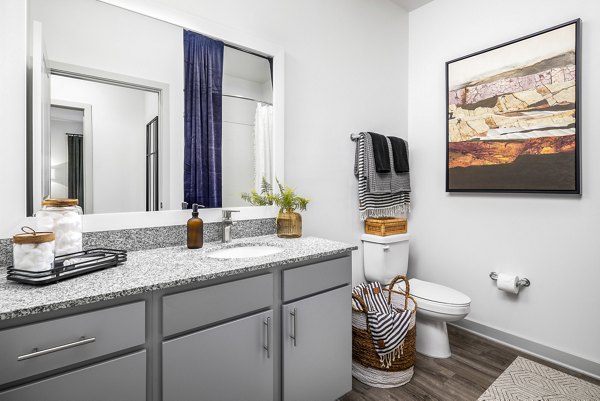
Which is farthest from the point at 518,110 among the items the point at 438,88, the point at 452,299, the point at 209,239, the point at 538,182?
the point at 209,239

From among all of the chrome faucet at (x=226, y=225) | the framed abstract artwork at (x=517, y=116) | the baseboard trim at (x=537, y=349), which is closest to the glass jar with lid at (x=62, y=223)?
the chrome faucet at (x=226, y=225)

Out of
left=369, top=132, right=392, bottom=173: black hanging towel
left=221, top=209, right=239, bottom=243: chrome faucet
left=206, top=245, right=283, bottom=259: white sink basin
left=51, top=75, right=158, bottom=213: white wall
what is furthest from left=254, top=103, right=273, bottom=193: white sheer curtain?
left=369, top=132, right=392, bottom=173: black hanging towel

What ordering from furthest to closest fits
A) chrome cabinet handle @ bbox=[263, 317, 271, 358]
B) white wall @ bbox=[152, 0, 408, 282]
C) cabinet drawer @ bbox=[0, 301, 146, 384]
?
1. white wall @ bbox=[152, 0, 408, 282]
2. chrome cabinet handle @ bbox=[263, 317, 271, 358]
3. cabinet drawer @ bbox=[0, 301, 146, 384]

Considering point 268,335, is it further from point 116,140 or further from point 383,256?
point 383,256

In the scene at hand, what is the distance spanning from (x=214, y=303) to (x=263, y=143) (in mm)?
1023

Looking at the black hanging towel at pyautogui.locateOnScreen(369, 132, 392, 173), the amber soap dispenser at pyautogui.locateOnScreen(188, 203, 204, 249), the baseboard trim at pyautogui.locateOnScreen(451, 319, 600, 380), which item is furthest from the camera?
the black hanging towel at pyautogui.locateOnScreen(369, 132, 392, 173)

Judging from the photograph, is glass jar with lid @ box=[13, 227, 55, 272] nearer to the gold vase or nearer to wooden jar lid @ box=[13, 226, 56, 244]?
wooden jar lid @ box=[13, 226, 56, 244]

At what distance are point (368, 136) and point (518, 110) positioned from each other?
3.17 ft

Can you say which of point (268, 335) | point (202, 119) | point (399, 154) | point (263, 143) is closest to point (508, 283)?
point (399, 154)

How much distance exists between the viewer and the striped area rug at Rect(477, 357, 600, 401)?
5.47 ft

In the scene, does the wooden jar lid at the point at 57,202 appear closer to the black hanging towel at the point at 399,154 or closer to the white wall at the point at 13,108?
the white wall at the point at 13,108

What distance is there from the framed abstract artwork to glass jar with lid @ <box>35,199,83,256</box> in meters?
A: 2.37

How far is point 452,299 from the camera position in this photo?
6.50 ft

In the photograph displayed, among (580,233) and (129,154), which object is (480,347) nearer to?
(580,233)
